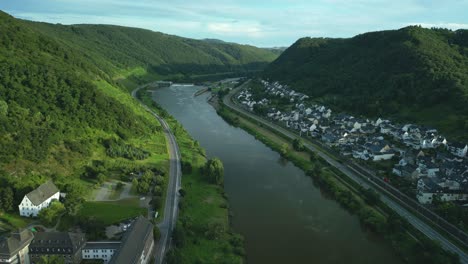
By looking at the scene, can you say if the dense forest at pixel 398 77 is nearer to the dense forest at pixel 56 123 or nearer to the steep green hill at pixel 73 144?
the steep green hill at pixel 73 144

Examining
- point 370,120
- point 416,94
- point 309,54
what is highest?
point 309,54

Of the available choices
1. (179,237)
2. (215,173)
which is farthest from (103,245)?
(215,173)

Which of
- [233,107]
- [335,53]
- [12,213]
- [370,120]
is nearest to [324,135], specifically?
[370,120]

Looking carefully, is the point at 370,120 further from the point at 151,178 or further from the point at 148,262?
the point at 148,262

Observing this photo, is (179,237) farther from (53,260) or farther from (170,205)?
(53,260)

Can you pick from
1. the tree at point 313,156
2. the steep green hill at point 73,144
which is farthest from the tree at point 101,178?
the tree at point 313,156

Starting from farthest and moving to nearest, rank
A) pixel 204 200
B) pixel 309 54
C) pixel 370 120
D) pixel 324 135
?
1. pixel 309 54
2. pixel 370 120
3. pixel 324 135
4. pixel 204 200
